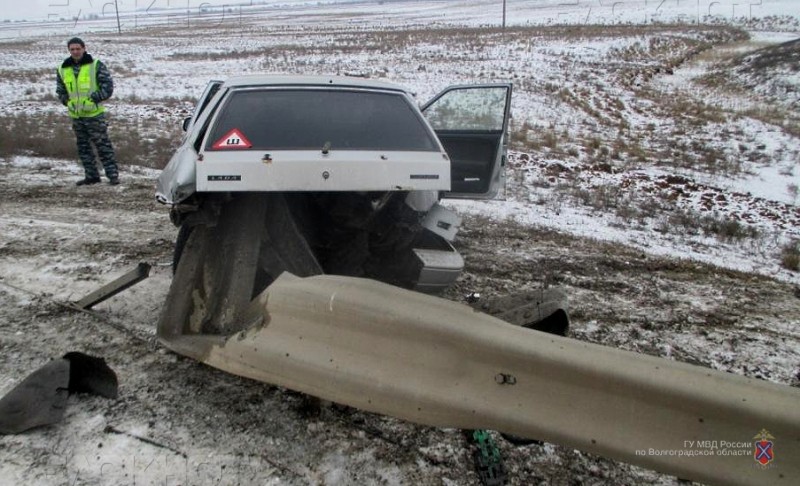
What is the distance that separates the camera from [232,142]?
10.6 feet

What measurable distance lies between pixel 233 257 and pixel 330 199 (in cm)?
89

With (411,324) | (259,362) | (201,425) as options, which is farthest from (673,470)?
(201,425)

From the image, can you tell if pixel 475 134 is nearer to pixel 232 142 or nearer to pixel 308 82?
pixel 308 82

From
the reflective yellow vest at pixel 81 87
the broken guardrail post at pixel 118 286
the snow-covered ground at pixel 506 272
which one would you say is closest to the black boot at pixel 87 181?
the snow-covered ground at pixel 506 272

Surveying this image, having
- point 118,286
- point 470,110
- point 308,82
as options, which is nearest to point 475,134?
point 470,110

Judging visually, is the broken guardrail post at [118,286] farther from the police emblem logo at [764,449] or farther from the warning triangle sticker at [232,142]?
the police emblem logo at [764,449]

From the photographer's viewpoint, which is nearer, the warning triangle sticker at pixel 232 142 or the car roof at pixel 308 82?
the warning triangle sticker at pixel 232 142

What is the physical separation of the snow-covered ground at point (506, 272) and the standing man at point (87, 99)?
433mm

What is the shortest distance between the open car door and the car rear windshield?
4.57 ft

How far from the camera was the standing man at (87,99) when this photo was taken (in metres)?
7.23

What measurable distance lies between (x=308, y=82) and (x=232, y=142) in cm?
94

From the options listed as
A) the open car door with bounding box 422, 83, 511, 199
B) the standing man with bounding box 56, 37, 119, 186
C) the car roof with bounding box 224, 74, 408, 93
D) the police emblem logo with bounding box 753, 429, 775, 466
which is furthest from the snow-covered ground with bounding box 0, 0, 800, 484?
the car roof with bounding box 224, 74, 408, 93

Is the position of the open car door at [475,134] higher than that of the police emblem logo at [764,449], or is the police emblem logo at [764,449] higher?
the open car door at [475,134]

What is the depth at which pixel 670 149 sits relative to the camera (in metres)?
11.6
